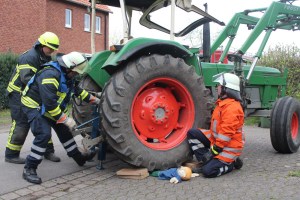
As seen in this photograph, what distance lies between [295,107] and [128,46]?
10.7ft

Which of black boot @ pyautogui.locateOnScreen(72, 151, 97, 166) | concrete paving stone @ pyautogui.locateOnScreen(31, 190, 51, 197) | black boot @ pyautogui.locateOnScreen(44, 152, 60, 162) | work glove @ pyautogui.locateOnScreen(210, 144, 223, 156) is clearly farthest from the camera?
black boot @ pyautogui.locateOnScreen(44, 152, 60, 162)

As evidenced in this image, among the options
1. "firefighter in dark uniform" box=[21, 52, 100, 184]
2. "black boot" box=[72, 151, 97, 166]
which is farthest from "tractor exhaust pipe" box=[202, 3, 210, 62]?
"black boot" box=[72, 151, 97, 166]

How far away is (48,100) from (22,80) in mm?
1104

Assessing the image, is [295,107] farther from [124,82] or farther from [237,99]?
[124,82]

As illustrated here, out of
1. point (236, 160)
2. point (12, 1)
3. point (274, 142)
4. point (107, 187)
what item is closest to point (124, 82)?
point (107, 187)

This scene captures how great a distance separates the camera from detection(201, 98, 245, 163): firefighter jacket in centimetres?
485

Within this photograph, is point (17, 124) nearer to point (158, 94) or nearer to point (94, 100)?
point (94, 100)

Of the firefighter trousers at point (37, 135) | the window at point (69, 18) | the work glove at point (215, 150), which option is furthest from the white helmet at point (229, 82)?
the window at point (69, 18)

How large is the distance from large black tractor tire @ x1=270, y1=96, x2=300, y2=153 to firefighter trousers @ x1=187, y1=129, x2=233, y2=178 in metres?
1.45

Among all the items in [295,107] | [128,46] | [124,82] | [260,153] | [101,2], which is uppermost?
[101,2]

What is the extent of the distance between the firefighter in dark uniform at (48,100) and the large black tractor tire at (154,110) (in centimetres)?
58

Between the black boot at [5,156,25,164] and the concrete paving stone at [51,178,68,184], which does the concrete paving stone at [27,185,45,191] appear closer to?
the concrete paving stone at [51,178,68,184]

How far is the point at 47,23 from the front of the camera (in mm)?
23453

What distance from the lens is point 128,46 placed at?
4.72m
